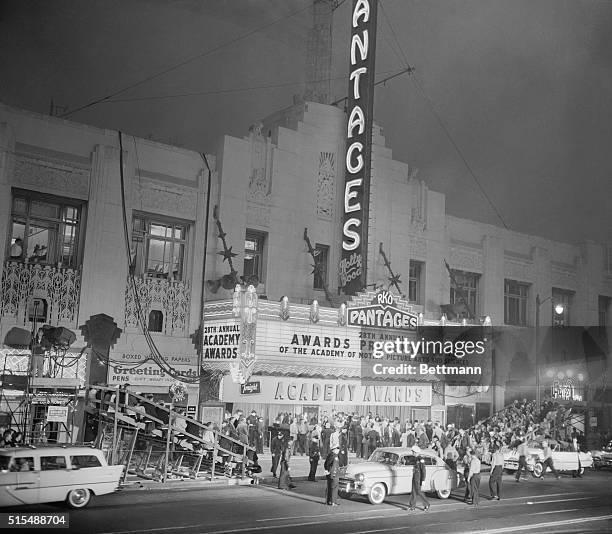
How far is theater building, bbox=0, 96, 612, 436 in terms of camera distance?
27.5m

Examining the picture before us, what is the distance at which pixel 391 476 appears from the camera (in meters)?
21.1

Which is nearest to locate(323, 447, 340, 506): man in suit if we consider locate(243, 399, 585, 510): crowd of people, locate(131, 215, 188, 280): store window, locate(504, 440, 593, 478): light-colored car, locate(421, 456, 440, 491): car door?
locate(243, 399, 585, 510): crowd of people

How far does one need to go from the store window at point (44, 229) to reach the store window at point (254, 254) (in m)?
7.64

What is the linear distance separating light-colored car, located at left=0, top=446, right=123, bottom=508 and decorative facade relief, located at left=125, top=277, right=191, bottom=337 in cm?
1118

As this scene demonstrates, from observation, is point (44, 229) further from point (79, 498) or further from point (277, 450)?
point (79, 498)

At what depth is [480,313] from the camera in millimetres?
41062

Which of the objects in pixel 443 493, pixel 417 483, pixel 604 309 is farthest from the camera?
pixel 604 309

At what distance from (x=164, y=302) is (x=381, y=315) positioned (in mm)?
9641

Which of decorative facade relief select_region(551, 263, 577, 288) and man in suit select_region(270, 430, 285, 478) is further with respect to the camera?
decorative facade relief select_region(551, 263, 577, 288)

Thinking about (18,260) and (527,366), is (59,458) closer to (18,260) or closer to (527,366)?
(18,260)

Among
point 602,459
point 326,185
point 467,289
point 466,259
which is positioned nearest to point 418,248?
point 466,259

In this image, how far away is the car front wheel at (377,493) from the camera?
20547mm

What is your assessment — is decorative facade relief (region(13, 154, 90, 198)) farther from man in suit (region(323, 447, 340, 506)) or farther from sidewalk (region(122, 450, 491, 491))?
man in suit (region(323, 447, 340, 506))

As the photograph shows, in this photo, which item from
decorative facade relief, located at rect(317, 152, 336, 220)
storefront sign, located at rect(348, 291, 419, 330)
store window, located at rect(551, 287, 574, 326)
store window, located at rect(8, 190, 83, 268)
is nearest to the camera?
store window, located at rect(8, 190, 83, 268)
